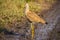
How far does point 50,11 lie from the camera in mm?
5352

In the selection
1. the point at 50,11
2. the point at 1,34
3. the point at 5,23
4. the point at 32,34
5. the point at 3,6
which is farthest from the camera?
the point at 50,11

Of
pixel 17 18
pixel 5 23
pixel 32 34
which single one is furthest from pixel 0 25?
pixel 32 34

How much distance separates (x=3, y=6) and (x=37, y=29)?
1273 millimetres

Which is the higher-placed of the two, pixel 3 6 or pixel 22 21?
pixel 3 6

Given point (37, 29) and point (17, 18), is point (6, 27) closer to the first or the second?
→ point (17, 18)

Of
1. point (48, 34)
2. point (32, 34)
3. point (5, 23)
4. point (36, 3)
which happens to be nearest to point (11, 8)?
point (5, 23)

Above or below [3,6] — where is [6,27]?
below

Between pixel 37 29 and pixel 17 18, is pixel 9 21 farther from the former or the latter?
pixel 37 29

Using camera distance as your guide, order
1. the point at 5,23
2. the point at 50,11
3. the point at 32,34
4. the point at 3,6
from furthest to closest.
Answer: the point at 50,11 < the point at 3,6 < the point at 5,23 < the point at 32,34

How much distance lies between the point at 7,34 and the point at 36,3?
167 cm

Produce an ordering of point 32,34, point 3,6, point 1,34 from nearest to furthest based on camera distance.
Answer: point 32,34 < point 1,34 < point 3,6

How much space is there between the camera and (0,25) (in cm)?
450

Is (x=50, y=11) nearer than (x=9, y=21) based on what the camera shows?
No

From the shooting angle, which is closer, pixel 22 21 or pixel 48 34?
pixel 48 34
